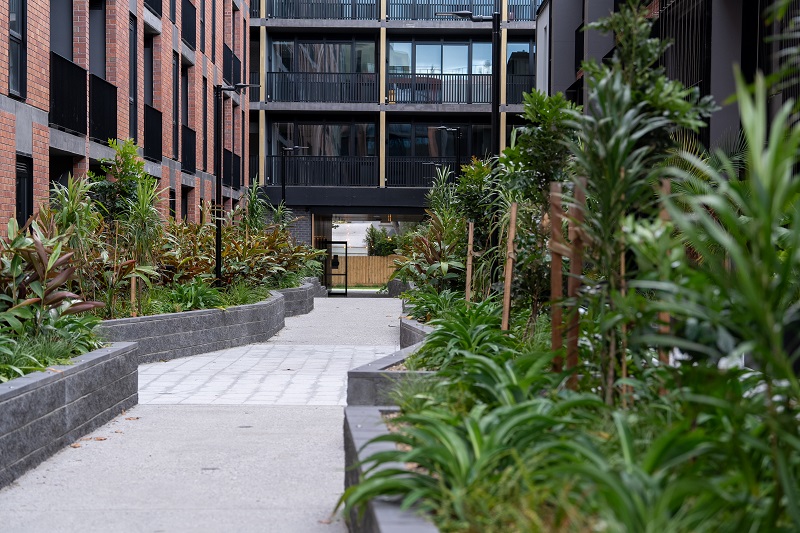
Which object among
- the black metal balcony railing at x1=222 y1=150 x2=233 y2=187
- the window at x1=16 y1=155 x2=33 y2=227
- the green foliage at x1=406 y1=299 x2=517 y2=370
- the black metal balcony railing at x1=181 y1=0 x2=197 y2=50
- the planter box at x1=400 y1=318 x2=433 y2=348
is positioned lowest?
the planter box at x1=400 y1=318 x2=433 y2=348

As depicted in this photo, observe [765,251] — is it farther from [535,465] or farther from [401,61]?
[401,61]

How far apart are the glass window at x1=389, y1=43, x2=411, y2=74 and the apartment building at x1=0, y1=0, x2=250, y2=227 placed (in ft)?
31.9

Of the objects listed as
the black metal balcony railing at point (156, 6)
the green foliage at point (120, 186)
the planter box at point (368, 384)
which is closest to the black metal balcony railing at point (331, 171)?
the black metal balcony railing at point (156, 6)

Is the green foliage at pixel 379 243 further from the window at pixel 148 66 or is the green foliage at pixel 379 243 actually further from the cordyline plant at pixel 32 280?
the cordyline plant at pixel 32 280

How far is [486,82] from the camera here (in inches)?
1657

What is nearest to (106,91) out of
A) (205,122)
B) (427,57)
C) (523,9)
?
(205,122)

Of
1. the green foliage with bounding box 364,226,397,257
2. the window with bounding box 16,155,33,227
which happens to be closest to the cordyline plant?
the window with bounding box 16,155,33,227

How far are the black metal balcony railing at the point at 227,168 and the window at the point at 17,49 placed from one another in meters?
18.3

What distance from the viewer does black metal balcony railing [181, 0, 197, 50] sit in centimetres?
2805

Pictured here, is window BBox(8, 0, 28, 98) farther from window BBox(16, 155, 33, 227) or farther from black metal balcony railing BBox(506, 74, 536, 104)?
black metal balcony railing BBox(506, 74, 536, 104)

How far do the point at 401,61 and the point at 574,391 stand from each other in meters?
38.7

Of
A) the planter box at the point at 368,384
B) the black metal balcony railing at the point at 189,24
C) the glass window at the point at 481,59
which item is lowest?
the planter box at the point at 368,384

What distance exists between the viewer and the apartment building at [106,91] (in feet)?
52.9

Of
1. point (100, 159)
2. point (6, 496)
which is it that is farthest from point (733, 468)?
point (100, 159)
